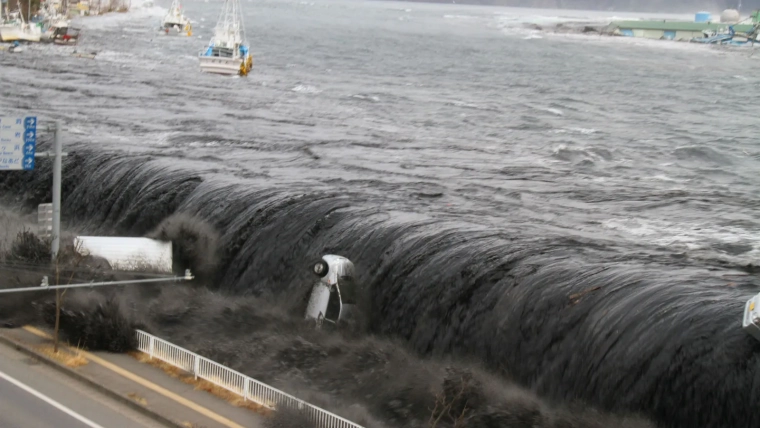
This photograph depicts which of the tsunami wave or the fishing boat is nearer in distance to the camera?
the tsunami wave

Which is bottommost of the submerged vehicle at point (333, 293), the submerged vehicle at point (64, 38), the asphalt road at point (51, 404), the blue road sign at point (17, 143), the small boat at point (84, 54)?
the asphalt road at point (51, 404)

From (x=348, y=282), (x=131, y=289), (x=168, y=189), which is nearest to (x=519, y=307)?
(x=348, y=282)

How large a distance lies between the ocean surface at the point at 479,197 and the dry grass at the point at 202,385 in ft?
17.1

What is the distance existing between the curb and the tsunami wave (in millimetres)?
5358

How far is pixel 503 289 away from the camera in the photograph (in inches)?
968

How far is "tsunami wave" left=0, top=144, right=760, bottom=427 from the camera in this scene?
797 inches

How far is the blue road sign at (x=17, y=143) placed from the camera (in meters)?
25.6

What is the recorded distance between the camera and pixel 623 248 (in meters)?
29.9

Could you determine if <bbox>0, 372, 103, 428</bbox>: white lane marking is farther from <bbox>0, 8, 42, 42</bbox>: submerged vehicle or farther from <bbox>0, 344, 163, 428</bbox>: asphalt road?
<bbox>0, 8, 42, 42</bbox>: submerged vehicle

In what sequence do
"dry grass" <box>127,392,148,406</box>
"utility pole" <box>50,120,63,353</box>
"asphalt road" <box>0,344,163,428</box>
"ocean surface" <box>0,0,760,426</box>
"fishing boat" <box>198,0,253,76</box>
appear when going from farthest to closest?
"fishing boat" <box>198,0,253,76</box> < "utility pole" <box>50,120,63,353</box> < "ocean surface" <box>0,0,760,426</box> < "dry grass" <box>127,392,148,406</box> < "asphalt road" <box>0,344,163,428</box>

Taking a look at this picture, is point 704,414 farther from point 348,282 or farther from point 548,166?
point 548,166

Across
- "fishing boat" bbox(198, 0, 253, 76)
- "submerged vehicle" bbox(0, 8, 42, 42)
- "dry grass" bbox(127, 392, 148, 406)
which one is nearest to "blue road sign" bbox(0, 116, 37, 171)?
"dry grass" bbox(127, 392, 148, 406)

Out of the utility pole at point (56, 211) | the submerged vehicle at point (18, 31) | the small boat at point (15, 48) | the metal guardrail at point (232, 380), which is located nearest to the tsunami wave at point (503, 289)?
the metal guardrail at point (232, 380)

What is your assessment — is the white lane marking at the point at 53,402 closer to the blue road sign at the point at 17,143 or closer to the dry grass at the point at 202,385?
the dry grass at the point at 202,385
